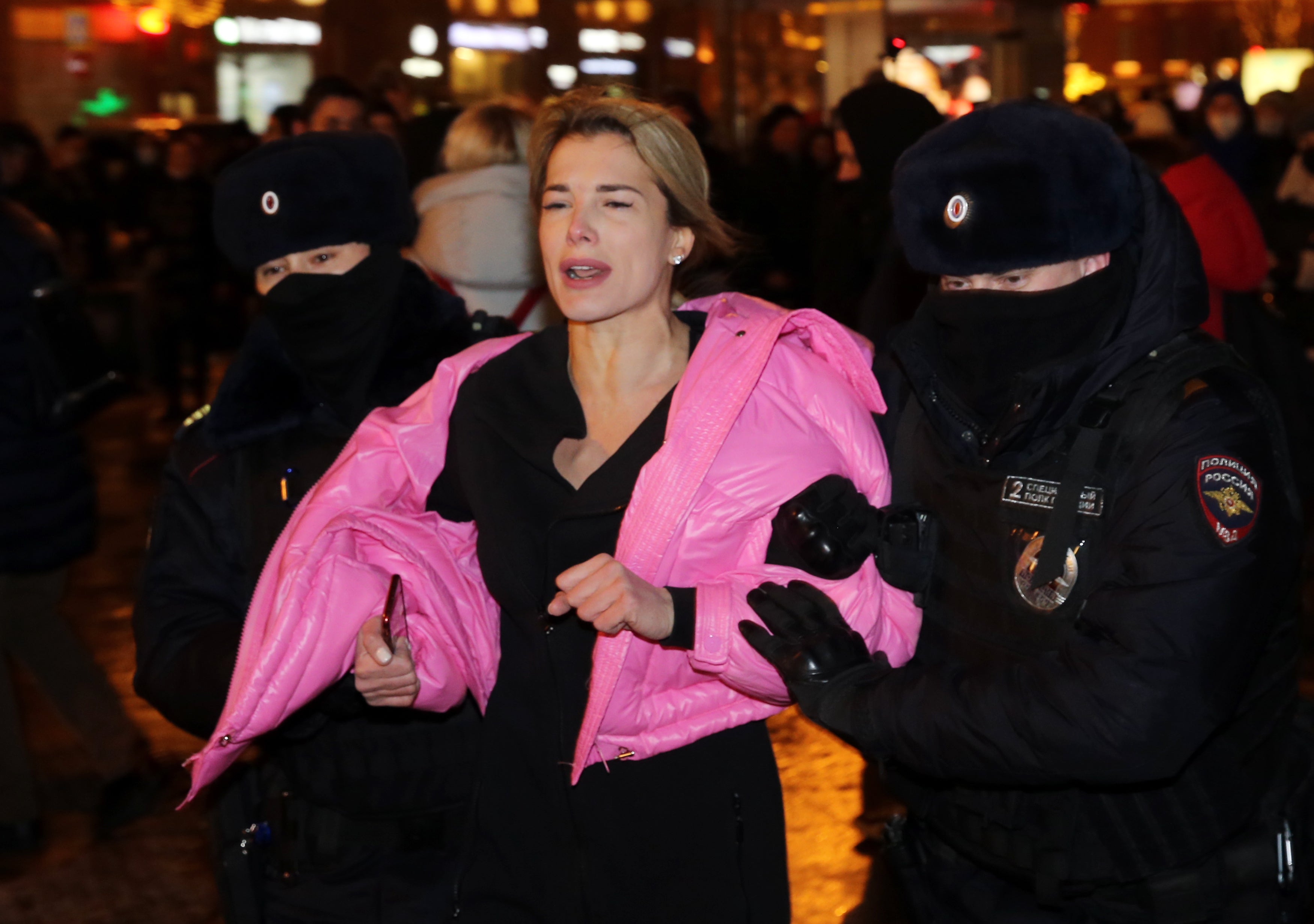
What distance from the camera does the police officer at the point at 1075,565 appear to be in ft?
6.56

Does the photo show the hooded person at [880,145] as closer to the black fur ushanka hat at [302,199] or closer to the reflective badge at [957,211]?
the black fur ushanka hat at [302,199]

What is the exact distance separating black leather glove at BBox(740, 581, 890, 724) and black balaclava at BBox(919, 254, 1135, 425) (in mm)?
397

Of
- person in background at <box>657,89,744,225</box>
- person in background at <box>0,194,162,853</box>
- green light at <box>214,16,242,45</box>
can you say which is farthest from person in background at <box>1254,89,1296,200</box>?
green light at <box>214,16,242,45</box>

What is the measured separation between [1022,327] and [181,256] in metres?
9.62

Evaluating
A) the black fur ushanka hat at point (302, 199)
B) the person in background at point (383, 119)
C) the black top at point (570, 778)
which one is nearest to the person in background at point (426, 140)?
the person in background at point (383, 119)

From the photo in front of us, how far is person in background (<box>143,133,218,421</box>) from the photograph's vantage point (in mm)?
10789

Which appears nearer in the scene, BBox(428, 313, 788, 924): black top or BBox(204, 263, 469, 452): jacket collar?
BBox(428, 313, 788, 924): black top

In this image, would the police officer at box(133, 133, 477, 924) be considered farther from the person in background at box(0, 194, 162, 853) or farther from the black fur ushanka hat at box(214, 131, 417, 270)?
the person in background at box(0, 194, 162, 853)

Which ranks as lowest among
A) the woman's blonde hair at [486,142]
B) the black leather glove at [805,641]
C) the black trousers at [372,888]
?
the black trousers at [372,888]

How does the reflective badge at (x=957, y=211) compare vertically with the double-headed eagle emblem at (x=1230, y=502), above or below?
above

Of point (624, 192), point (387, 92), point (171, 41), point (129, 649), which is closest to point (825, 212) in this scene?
point (387, 92)

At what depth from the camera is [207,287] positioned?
1100cm

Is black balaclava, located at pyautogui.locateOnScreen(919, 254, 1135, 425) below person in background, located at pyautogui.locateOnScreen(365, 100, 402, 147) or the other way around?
below

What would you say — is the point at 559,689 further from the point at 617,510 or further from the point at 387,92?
the point at 387,92
